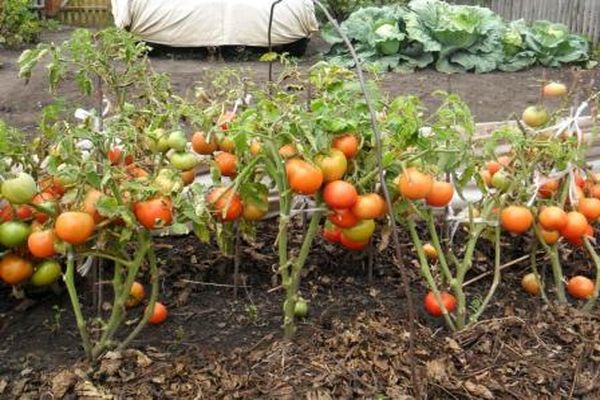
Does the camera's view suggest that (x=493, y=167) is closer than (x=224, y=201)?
No

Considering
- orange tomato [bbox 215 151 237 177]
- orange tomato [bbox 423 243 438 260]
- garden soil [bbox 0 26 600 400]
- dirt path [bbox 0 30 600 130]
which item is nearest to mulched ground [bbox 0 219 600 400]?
garden soil [bbox 0 26 600 400]

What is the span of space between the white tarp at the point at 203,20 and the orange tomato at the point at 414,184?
7326 mm

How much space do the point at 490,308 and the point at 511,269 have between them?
39cm

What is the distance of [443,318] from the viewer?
116 inches

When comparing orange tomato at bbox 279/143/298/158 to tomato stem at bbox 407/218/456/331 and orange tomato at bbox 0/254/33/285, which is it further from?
orange tomato at bbox 0/254/33/285

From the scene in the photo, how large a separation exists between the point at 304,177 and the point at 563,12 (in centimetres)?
988

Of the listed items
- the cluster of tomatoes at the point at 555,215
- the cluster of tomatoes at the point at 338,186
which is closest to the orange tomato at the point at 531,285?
the cluster of tomatoes at the point at 555,215

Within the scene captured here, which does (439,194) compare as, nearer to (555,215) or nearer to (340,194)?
(340,194)

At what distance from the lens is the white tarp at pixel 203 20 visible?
9.32m

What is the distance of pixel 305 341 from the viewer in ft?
8.86

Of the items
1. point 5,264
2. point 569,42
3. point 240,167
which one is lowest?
point 569,42

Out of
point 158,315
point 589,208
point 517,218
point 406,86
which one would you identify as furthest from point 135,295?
point 406,86

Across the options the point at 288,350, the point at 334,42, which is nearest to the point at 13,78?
the point at 334,42

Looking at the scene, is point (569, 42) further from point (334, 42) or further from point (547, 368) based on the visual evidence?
point (547, 368)
